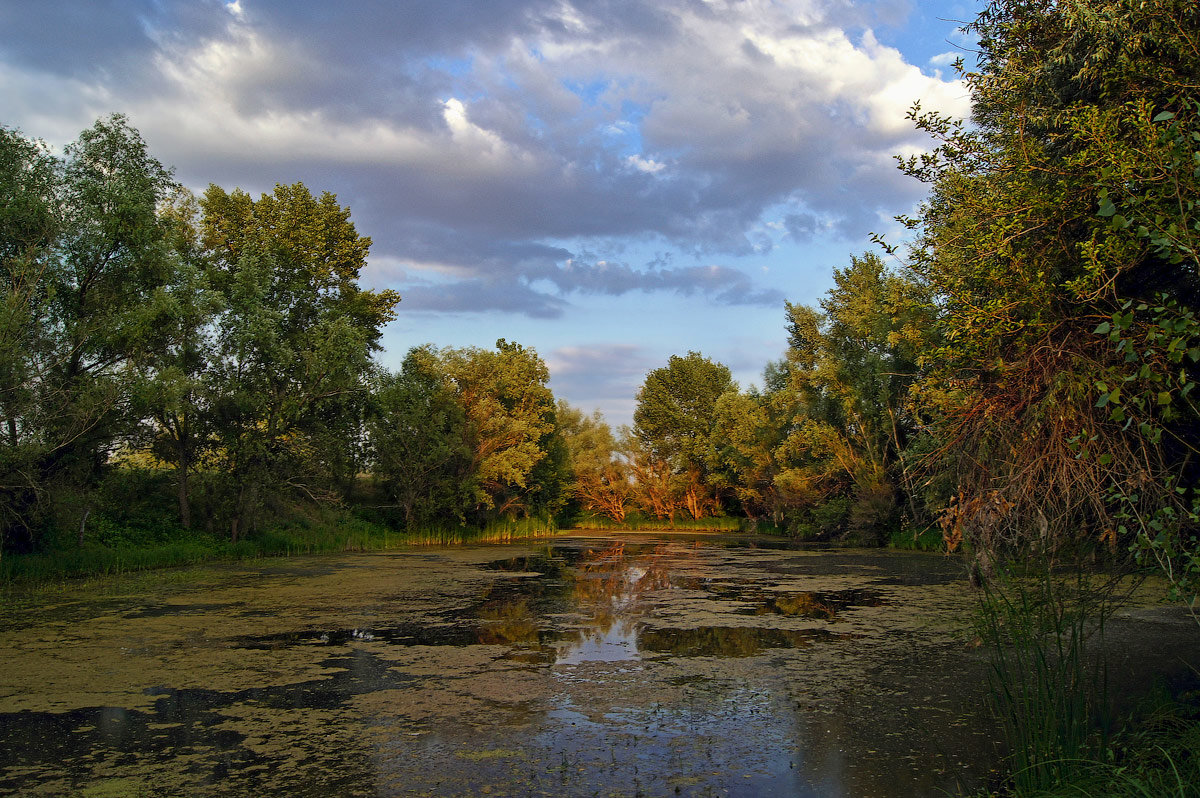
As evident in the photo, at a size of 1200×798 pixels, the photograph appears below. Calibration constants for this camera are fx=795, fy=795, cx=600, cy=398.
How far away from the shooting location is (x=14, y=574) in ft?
42.7

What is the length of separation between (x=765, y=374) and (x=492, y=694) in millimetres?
30508

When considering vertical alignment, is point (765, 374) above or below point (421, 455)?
above

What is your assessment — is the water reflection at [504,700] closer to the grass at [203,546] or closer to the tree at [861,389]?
the grass at [203,546]

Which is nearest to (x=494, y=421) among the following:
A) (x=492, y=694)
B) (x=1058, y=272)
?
(x=492, y=694)

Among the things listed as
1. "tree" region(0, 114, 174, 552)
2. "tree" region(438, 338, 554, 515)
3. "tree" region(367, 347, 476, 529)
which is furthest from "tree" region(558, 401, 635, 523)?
"tree" region(0, 114, 174, 552)

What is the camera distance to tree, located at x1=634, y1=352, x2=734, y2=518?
41344 mm

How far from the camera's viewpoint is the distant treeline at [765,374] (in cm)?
492

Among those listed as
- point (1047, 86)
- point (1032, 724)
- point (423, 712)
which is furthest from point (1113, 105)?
point (423, 712)

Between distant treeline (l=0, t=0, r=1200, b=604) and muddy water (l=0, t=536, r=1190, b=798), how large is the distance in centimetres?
160

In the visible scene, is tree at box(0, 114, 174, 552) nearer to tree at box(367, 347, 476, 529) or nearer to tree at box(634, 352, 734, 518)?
tree at box(367, 347, 476, 529)

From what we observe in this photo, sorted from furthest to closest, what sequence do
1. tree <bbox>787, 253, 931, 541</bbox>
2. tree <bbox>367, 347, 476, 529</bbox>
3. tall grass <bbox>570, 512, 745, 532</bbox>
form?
tall grass <bbox>570, 512, 745, 532</bbox> < tree <bbox>367, 347, 476, 529</bbox> < tree <bbox>787, 253, 931, 541</bbox>

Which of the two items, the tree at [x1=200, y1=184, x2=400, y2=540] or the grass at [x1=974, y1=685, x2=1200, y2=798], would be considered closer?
the grass at [x1=974, y1=685, x2=1200, y2=798]

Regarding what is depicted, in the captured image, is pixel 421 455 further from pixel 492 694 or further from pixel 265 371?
pixel 492 694

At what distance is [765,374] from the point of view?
35.5 m
